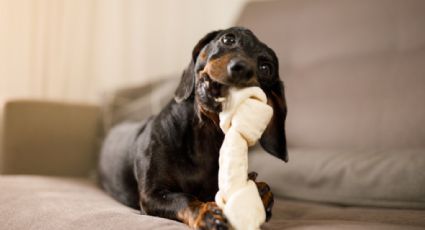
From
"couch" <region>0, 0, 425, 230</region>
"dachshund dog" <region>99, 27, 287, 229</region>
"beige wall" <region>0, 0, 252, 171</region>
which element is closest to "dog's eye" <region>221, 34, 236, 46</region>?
"dachshund dog" <region>99, 27, 287, 229</region>

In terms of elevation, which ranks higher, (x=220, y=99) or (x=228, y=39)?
(x=228, y=39)

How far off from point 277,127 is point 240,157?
0.38m

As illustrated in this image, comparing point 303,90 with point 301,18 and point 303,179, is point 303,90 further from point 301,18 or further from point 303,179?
point 303,179

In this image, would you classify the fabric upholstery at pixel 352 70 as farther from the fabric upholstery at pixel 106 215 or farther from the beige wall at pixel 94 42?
the beige wall at pixel 94 42

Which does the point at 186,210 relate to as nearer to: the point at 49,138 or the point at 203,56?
the point at 203,56

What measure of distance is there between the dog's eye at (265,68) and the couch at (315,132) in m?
0.43

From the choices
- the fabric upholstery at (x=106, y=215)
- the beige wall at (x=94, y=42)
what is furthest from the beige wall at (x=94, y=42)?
the fabric upholstery at (x=106, y=215)

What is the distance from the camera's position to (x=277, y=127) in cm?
144

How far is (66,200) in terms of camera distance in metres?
1.57

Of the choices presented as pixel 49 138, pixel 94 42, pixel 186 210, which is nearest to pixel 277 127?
pixel 186 210

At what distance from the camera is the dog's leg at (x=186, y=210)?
1069 mm

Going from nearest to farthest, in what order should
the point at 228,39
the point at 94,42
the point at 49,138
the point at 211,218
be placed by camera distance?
1. the point at 211,218
2. the point at 228,39
3. the point at 49,138
4. the point at 94,42

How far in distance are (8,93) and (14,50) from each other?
0.93ft

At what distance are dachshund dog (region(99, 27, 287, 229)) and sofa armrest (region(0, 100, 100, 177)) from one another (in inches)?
40.9
